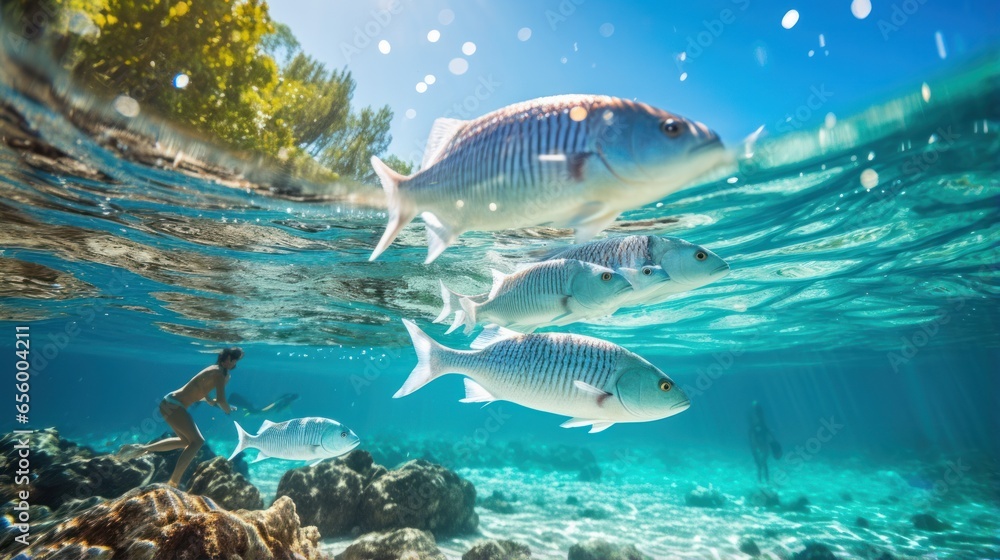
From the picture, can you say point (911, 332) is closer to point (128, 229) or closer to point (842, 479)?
point (842, 479)

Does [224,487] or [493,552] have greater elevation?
[493,552]

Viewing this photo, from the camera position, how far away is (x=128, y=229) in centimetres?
1220

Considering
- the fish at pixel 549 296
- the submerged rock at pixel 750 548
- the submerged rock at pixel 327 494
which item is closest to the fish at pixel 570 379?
the fish at pixel 549 296

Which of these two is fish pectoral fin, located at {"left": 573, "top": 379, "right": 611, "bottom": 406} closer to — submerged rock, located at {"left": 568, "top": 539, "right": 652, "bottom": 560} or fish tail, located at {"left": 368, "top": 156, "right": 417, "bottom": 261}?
fish tail, located at {"left": 368, "top": 156, "right": 417, "bottom": 261}

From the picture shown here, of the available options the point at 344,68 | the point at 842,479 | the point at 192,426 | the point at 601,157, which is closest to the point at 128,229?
the point at 192,426

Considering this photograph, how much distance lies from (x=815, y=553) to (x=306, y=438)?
40.6 ft

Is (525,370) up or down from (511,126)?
down

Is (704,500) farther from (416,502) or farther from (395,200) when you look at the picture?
(395,200)

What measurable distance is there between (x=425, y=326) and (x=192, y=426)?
15935 mm

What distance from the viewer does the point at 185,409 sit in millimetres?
9297

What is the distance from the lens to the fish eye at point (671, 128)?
137 centimetres

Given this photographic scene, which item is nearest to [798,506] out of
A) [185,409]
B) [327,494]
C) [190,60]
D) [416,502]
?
[416,502]

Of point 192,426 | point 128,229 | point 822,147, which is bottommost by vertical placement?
point 192,426

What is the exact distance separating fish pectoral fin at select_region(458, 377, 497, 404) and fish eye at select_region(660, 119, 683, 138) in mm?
2171
